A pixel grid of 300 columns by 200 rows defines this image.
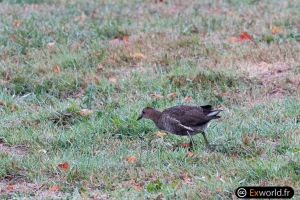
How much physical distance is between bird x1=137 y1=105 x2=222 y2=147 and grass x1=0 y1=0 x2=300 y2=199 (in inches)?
8.0

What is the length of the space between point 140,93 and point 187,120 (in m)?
2.51

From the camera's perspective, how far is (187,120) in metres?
8.03

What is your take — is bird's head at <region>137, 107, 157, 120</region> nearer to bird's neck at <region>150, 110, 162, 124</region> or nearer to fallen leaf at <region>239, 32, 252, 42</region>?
bird's neck at <region>150, 110, 162, 124</region>

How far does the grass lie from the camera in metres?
7.32

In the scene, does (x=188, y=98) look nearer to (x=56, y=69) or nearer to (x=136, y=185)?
(x=56, y=69)

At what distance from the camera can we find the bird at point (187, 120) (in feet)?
26.2

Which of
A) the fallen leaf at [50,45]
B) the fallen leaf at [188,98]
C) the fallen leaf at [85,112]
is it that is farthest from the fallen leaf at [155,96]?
the fallen leaf at [50,45]

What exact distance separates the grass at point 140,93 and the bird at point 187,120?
0.67 feet

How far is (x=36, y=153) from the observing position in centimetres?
820

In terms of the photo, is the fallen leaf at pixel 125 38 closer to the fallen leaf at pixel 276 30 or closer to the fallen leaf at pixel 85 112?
the fallen leaf at pixel 276 30

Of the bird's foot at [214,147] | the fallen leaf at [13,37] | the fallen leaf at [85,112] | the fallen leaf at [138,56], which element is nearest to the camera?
the bird's foot at [214,147]

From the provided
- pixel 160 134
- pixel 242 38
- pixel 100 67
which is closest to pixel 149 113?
pixel 160 134

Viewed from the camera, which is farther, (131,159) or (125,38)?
(125,38)

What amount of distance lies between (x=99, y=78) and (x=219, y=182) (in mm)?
4462
